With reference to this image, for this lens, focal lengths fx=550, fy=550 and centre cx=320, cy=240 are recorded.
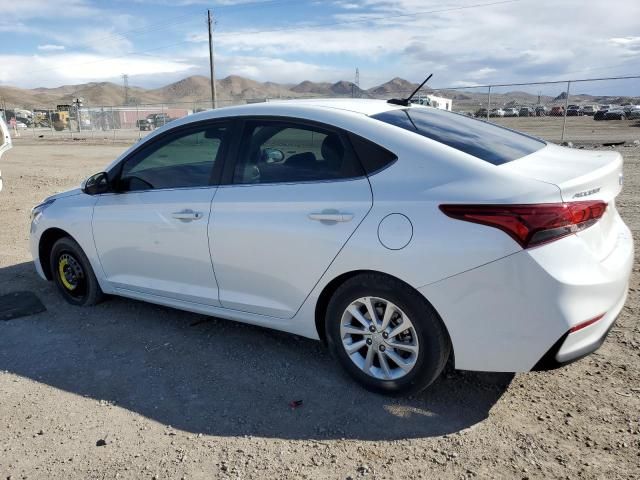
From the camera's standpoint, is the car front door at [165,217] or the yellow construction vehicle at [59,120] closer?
the car front door at [165,217]

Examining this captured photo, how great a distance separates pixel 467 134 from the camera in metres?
3.42

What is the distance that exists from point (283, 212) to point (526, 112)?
38.9 meters

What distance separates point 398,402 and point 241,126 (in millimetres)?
2064

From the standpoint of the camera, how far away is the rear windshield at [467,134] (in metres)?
3.14

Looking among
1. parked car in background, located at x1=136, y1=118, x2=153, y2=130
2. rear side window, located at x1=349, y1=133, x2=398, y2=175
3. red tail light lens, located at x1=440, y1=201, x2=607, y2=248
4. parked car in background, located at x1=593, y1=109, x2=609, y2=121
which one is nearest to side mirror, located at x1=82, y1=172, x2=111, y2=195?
rear side window, located at x1=349, y1=133, x2=398, y2=175

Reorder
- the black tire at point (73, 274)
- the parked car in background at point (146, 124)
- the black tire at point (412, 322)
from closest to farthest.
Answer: the black tire at point (412, 322) → the black tire at point (73, 274) → the parked car in background at point (146, 124)

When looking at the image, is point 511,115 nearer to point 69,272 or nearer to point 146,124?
point 146,124

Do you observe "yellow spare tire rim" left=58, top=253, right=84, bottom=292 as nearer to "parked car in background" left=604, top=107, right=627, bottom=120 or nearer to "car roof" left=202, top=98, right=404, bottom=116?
"car roof" left=202, top=98, right=404, bottom=116

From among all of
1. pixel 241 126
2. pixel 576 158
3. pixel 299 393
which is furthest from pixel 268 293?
pixel 576 158

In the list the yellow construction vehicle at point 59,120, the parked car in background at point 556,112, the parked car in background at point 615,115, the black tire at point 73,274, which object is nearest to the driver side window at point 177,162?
the black tire at point 73,274

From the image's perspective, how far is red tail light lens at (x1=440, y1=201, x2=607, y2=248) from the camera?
264 cm

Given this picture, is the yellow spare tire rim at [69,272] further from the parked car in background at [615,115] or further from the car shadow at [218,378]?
the parked car in background at [615,115]

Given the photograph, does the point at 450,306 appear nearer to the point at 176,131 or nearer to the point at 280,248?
the point at 280,248

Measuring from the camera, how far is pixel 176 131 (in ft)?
13.5
